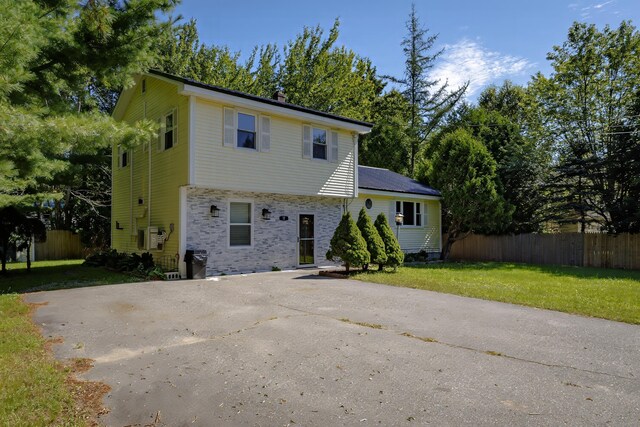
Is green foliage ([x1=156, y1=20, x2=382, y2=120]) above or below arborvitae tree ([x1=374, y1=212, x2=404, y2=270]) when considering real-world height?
above

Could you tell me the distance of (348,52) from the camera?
31422mm

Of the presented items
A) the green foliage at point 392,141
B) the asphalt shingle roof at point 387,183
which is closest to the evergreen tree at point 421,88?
the green foliage at point 392,141

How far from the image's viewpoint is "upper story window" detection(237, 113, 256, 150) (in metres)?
12.8

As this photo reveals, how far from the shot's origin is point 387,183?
1925 cm

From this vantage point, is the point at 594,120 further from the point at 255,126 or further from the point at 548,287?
the point at 255,126

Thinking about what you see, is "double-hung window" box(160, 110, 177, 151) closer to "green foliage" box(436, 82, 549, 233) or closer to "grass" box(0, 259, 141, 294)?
"grass" box(0, 259, 141, 294)

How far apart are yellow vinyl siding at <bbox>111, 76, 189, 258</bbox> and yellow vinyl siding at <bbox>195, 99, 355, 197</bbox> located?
0.55m

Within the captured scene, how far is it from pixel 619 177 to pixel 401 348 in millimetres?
17953

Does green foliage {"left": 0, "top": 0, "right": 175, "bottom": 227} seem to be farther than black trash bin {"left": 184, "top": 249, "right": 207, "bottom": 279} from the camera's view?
No

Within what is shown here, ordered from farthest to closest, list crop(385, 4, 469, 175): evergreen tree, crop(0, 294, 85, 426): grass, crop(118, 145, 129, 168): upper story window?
crop(385, 4, 469, 175): evergreen tree
crop(118, 145, 129, 168): upper story window
crop(0, 294, 85, 426): grass

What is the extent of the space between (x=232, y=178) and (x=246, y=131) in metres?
1.65

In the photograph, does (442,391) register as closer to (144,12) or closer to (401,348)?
(401,348)

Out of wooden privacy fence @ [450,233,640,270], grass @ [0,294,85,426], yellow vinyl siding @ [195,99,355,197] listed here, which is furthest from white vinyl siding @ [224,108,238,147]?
wooden privacy fence @ [450,233,640,270]

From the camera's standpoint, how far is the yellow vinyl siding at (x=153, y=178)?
12.3 metres
